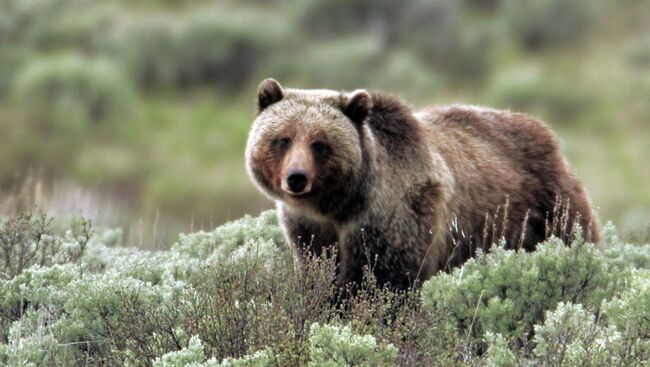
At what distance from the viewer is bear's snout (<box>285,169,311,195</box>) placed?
645 centimetres

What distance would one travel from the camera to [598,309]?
611 cm

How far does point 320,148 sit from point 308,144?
0.09 meters

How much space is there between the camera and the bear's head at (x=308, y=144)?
662 cm

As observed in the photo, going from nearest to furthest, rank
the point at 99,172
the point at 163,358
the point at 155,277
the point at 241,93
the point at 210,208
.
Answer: the point at 163,358, the point at 155,277, the point at 210,208, the point at 99,172, the point at 241,93

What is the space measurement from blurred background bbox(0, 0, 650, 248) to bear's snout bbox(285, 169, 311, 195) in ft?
58.5

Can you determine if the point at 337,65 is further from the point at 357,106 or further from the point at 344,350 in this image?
the point at 344,350

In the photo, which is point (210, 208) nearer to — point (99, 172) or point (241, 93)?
point (99, 172)

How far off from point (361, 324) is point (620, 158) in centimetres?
2431

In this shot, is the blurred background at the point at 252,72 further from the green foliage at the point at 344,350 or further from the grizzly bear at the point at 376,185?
the green foliage at the point at 344,350

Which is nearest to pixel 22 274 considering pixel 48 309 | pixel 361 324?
pixel 48 309

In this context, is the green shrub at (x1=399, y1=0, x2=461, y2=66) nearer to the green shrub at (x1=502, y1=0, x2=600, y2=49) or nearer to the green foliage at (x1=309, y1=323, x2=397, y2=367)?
the green shrub at (x1=502, y1=0, x2=600, y2=49)

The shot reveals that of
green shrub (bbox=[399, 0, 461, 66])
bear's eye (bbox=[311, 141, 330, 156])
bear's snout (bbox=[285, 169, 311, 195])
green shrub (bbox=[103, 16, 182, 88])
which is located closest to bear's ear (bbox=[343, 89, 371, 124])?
bear's eye (bbox=[311, 141, 330, 156])

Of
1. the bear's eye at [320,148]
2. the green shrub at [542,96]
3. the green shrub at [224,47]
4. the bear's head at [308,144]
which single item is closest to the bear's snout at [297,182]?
the bear's head at [308,144]

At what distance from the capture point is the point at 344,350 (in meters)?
4.76
